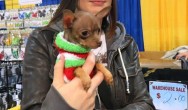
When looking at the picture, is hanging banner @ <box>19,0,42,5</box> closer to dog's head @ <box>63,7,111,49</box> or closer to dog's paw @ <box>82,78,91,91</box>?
dog's head @ <box>63,7,111,49</box>

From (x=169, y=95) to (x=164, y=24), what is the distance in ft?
3.73

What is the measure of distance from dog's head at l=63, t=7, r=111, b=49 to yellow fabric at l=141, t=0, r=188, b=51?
2494 mm

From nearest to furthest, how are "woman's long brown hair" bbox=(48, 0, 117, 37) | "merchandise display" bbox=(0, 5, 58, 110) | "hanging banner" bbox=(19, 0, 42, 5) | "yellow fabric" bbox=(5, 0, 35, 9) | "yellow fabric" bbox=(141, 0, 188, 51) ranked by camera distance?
"woman's long brown hair" bbox=(48, 0, 117, 37) < "yellow fabric" bbox=(141, 0, 188, 51) < "merchandise display" bbox=(0, 5, 58, 110) < "hanging banner" bbox=(19, 0, 42, 5) < "yellow fabric" bbox=(5, 0, 35, 9)

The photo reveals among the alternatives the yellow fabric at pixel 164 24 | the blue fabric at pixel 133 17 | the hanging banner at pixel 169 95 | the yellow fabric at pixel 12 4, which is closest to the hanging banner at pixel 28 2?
the yellow fabric at pixel 12 4

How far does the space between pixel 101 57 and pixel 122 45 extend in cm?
10

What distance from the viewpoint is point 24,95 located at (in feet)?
3.28

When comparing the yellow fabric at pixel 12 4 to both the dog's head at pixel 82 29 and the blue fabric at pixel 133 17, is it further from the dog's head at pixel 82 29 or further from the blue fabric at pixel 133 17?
the dog's head at pixel 82 29

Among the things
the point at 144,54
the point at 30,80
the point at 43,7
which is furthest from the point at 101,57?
the point at 43,7

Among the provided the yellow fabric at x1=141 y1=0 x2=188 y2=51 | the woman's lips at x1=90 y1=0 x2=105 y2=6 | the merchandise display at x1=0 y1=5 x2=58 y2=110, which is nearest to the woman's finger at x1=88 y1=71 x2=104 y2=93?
the woman's lips at x1=90 y1=0 x2=105 y2=6

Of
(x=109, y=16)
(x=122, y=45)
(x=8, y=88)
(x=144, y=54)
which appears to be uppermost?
(x=109, y=16)

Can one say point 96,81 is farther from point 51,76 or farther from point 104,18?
point 104,18

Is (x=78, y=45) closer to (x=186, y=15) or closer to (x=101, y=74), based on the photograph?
(x=101, y=74)

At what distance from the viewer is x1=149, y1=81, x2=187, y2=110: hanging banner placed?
8.25 ft

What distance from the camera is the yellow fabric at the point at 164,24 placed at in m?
3.35
